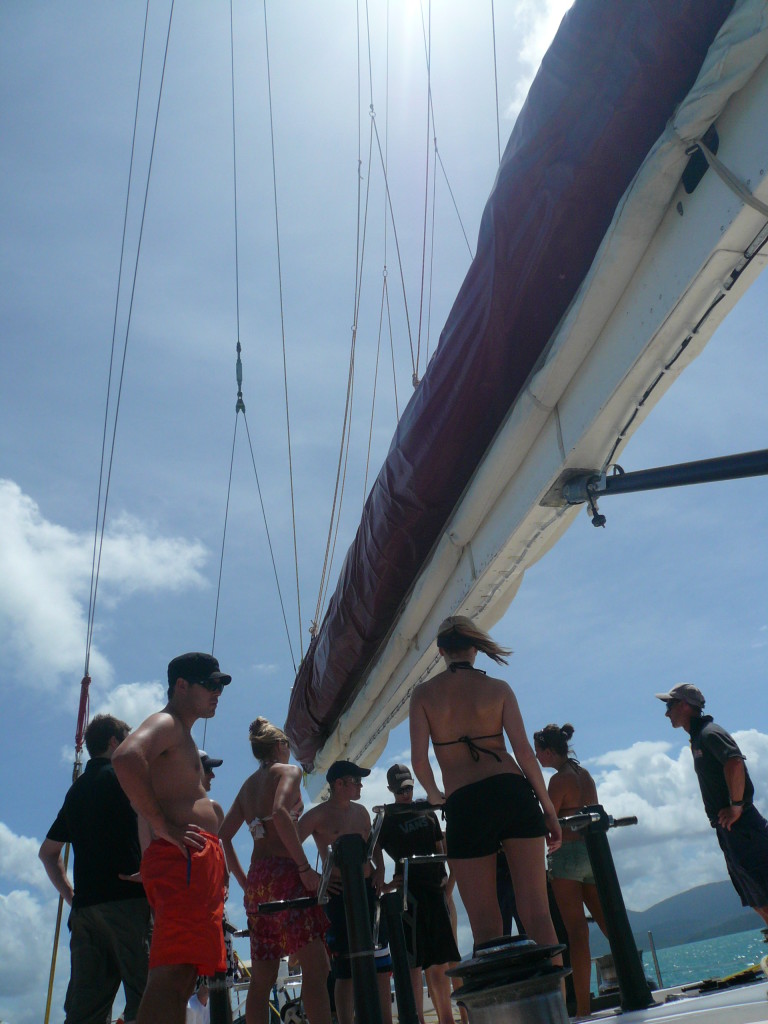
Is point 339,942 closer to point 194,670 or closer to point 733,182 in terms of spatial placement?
point 194,670

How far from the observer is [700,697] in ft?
13.5

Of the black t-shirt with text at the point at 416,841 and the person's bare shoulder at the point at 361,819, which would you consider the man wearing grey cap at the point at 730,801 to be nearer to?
the black t-shirt with text at the point at 416,841

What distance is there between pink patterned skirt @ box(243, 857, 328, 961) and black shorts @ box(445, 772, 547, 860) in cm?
141

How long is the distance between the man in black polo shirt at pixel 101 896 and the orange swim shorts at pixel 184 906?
96 centimetres

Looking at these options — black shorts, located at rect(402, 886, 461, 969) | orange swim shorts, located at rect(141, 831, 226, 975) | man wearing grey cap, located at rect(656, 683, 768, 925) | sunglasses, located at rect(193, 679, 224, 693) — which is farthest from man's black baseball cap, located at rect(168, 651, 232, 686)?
man wearing grey cap, located at rect(656, 683, 768, 925)

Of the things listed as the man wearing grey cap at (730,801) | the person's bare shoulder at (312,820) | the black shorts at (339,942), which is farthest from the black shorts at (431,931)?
the man wearing grey cap at (730,801)

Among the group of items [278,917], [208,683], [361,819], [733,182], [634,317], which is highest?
[634,317]

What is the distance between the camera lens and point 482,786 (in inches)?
103

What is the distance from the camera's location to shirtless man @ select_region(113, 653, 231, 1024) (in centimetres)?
230

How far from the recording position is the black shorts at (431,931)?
14.2 ft

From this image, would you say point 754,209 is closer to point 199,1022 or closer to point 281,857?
point 281,857

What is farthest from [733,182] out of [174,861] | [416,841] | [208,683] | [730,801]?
[416,841]

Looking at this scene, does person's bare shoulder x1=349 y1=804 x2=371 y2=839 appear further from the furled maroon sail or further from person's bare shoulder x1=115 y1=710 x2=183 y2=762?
person's bare shoulder x1=115 y1=710 x2=183 y2=762

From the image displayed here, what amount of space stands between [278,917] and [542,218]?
3.22m
